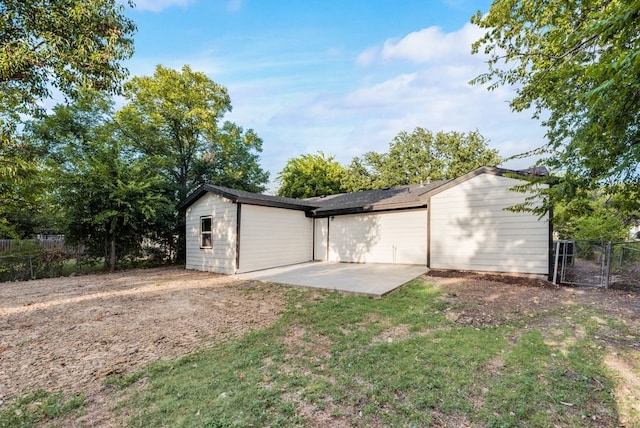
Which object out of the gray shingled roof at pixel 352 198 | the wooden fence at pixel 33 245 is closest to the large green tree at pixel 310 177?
the gray shingled roof at pixel 352 198

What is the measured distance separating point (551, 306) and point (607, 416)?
3.57 metres

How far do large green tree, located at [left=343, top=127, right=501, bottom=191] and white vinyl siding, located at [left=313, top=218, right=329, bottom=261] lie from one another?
49.1 feet

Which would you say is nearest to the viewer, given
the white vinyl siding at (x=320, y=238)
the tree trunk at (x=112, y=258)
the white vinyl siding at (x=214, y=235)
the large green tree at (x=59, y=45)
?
the large green tree at (x=59, y=45)

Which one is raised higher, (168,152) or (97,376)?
(168,152)

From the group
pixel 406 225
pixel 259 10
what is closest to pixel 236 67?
pixel 259 10

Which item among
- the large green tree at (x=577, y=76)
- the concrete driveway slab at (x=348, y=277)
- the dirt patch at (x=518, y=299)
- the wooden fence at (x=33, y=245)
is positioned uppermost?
the large green tree at (x=577, y=76)

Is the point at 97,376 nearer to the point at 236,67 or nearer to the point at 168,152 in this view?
the point at 236,67

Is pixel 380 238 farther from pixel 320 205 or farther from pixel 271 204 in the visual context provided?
pixel 271 204

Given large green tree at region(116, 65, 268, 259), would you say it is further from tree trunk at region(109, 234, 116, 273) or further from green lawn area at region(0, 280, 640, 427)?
green lawn area at region(0, 280, 640, 427)

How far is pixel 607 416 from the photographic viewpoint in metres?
2.23

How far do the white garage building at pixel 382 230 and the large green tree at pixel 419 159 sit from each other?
15.3 metres

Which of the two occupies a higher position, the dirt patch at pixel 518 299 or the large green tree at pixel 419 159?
the large green tree at pixel 419 159

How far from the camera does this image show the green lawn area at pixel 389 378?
2221mm

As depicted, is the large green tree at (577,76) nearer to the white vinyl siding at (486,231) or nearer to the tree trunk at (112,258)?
the white vinyl siding at (486,231)
